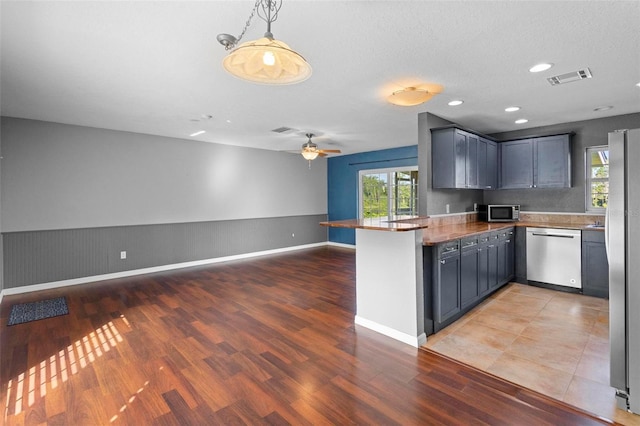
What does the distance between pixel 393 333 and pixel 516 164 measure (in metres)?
3.93

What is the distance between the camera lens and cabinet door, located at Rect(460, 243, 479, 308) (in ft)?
11.2

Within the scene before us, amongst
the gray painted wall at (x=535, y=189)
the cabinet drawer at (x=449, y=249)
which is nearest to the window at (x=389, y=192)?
the gray painted wall at (x=535, y=189)

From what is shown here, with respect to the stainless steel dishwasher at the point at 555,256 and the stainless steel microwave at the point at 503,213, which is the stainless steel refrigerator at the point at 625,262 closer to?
the stainless steel dishwasher at the point at 555,256

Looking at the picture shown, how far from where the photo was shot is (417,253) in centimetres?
288

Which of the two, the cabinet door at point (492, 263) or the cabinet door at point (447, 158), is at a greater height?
the cabinet door at point (447, 158)

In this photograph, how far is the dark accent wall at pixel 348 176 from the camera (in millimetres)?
7570

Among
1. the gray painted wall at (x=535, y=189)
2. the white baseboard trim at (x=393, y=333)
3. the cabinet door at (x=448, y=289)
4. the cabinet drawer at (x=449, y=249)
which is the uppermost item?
the gray painted wall at (x=535, y=189)

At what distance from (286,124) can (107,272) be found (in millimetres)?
4010

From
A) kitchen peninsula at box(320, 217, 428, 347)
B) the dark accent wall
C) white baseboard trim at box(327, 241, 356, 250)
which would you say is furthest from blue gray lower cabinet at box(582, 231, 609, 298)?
white baseboard trim at box(327, 241, 356, 250)

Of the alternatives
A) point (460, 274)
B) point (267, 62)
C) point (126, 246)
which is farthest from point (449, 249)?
point (126, 246)

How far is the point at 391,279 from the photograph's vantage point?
3.04 metres

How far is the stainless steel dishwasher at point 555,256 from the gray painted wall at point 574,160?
2.93 ft

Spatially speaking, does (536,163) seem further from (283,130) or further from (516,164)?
(283,130)

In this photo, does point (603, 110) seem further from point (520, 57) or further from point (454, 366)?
point (454, 366)
